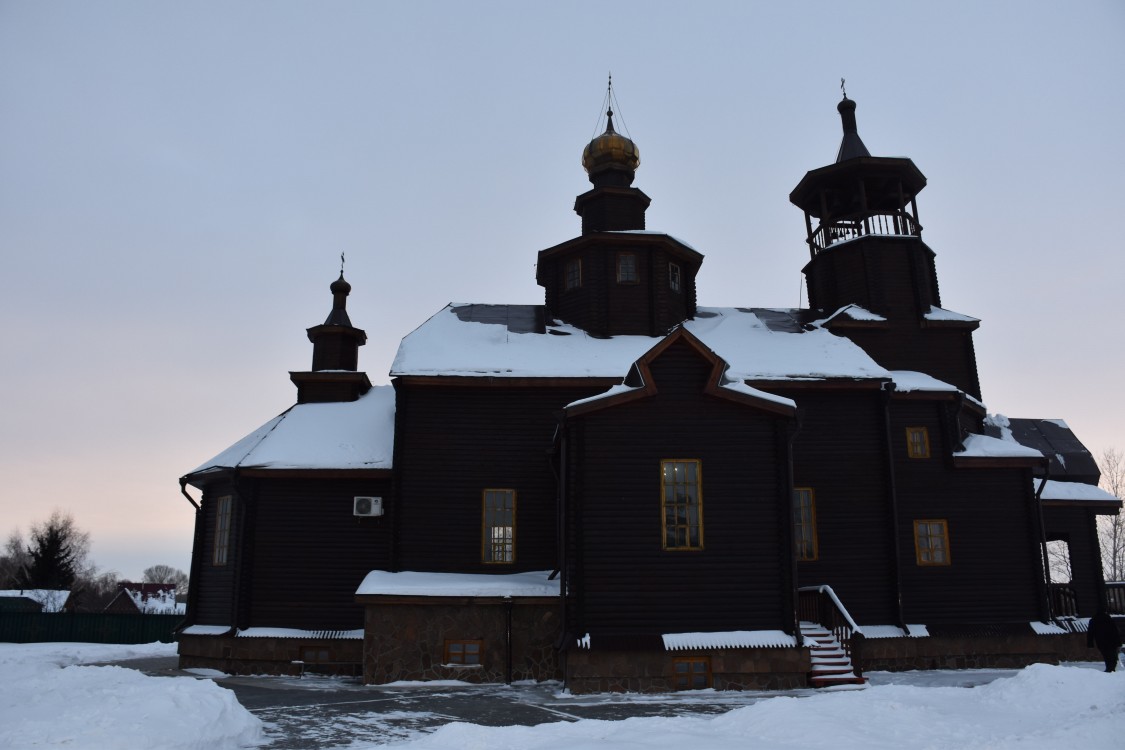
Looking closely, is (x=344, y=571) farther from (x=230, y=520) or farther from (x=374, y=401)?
(x=374, y=401)

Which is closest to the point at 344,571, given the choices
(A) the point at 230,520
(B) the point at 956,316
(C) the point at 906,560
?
(A) the point at 230,520

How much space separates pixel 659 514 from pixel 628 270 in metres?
8.33

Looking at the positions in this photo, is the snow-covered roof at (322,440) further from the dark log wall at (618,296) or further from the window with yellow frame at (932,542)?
the window with yellow frame at (932,542)

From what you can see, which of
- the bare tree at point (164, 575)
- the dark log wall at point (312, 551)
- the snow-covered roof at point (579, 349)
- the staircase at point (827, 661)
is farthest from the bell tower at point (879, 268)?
the bare tree at point (164, 575)

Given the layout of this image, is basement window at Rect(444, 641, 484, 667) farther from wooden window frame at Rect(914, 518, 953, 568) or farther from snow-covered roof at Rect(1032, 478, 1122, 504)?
snow-covered roof at Rect(1032, 478, 1122, 504)

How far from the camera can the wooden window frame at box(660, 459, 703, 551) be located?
47.4ft

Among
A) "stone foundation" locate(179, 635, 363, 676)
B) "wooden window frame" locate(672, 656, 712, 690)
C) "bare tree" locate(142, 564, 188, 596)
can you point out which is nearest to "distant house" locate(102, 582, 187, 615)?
"stone foundation" locate(179, 635, 363, 676)

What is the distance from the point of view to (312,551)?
58.8 ft

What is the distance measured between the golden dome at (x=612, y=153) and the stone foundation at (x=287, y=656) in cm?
1410

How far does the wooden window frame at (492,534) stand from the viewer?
55.8 feet

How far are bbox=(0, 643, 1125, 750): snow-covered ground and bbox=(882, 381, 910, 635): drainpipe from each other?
18.0 feet

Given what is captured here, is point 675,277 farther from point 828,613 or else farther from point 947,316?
point 828,613

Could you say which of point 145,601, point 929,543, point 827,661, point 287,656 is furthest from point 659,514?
point 145,601

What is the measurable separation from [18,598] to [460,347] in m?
30.2
